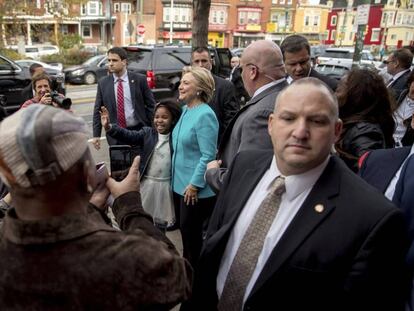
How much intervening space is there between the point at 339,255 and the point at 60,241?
3.42 ft

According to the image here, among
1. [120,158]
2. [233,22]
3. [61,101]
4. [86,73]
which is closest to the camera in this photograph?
[120,158]

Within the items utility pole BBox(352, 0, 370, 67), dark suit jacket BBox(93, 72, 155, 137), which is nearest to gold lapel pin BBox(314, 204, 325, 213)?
dark suit jacket BBox(93, 72, 155, 137)

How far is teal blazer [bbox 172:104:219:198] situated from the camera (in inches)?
122

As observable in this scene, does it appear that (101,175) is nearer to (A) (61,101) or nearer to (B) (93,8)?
(A) (61,101)

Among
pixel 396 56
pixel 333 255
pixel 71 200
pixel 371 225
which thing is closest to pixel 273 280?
pixel 333 255

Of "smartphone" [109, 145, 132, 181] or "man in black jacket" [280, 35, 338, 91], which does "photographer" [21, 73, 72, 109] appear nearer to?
"smartphone" [109, 145, 132, 181]

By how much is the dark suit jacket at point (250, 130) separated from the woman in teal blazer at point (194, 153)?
1.03ft

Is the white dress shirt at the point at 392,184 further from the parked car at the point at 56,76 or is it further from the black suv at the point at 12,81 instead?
the black suv at the point at 12,81

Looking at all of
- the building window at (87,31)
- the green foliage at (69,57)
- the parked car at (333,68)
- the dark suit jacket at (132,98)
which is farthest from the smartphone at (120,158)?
the building window at (87,31)

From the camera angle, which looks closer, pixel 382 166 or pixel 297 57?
pixel 382 166

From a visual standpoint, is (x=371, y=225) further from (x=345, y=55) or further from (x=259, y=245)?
(x=345, y=55)

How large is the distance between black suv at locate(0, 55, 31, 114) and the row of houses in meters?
24.6

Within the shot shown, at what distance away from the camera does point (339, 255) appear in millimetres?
1499

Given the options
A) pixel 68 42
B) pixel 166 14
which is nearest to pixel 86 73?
pixel 68 42
